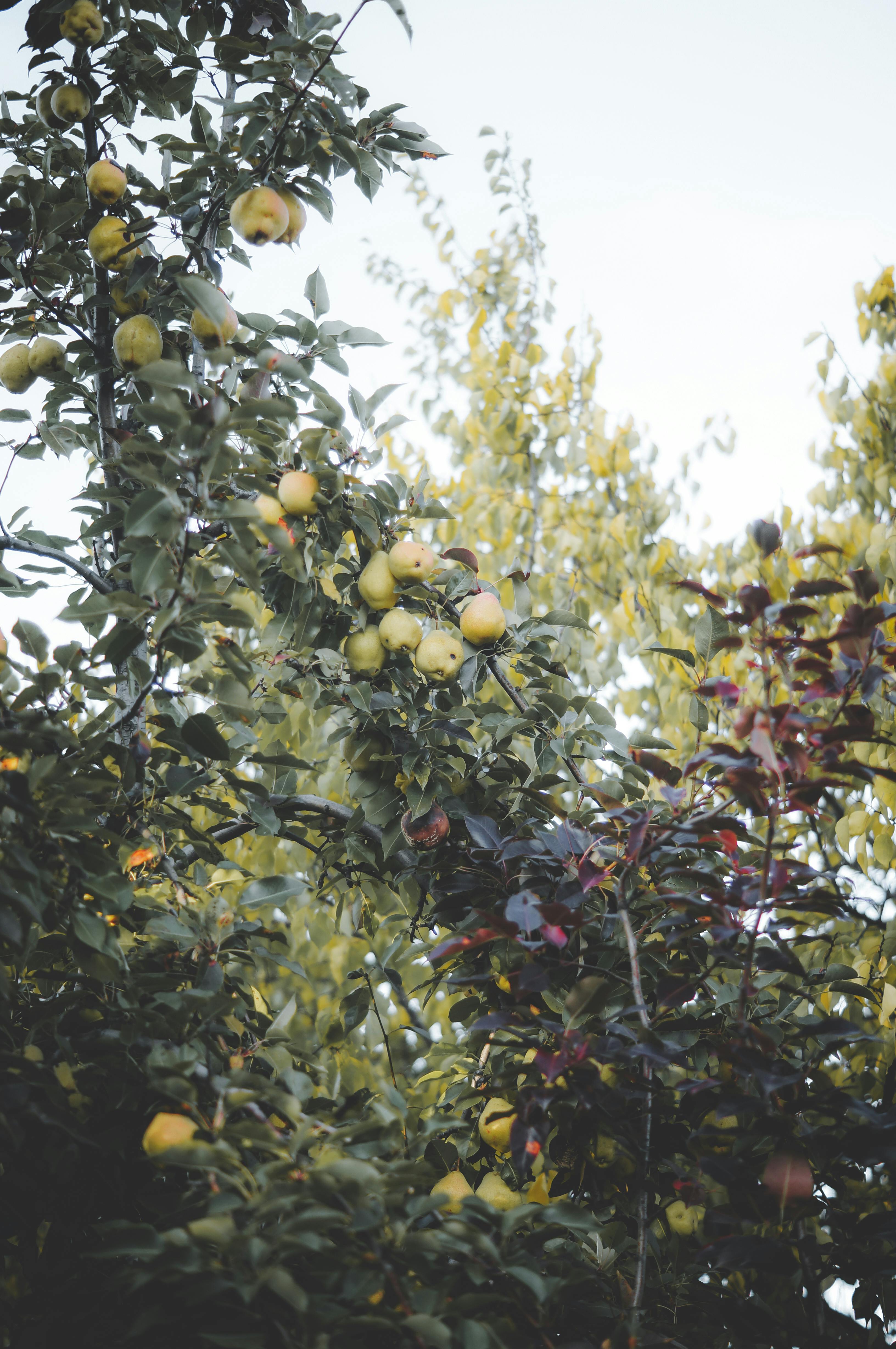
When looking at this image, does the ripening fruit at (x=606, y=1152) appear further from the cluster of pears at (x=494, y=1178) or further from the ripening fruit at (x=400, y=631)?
the ripening fruit at (x=400, y=631)

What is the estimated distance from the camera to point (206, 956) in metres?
1.27

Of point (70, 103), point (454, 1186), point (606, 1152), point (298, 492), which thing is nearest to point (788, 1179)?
point (606, 1152)

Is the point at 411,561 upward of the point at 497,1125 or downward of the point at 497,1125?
upward

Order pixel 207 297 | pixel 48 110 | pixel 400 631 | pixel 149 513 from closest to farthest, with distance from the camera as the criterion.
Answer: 1. pixel 149 513
2. pixel 207 297
3. pixel 400 631
4. pixel 48 110

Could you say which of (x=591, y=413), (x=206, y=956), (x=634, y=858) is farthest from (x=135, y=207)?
(x=591, y=413)

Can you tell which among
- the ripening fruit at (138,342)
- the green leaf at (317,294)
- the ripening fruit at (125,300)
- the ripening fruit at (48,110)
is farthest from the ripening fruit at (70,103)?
the green leaf at (317,294)

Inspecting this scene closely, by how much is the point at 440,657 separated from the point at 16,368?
3.29 feet

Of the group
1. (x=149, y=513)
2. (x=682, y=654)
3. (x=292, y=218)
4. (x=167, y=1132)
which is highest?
(x=292, y=218)

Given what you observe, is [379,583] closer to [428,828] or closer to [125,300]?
[428,828]

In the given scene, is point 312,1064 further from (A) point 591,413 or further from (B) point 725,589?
(A) point 591,413

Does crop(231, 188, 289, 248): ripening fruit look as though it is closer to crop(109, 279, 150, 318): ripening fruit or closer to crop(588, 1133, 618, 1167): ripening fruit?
crop(109, 279, 150, 318): ripening fruit

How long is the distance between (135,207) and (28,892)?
1.33m

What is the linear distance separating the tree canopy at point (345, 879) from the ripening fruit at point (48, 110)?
14mm

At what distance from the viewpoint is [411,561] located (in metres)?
1.52
